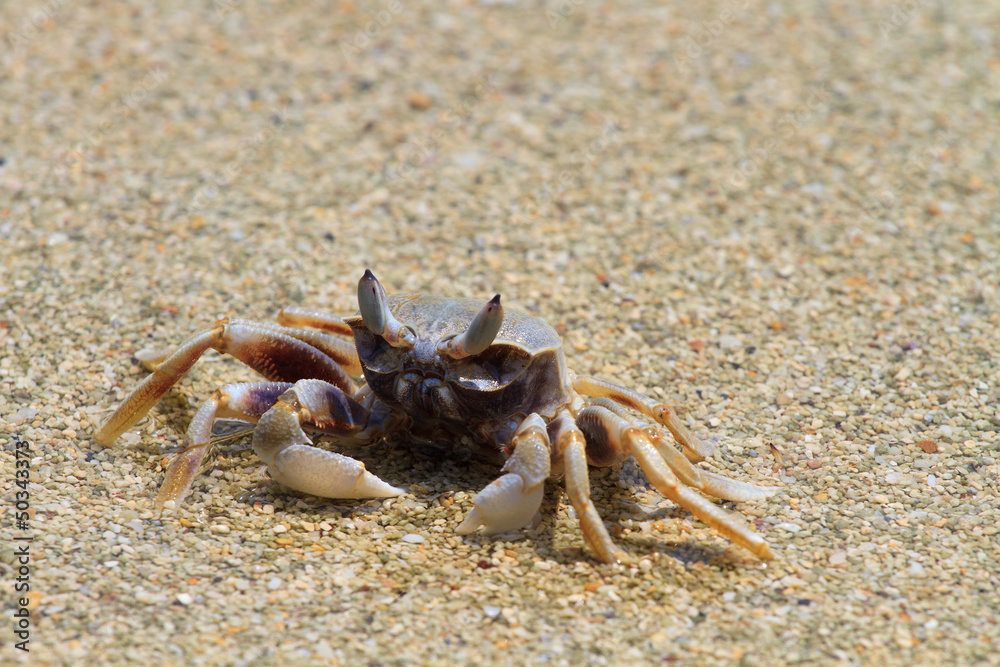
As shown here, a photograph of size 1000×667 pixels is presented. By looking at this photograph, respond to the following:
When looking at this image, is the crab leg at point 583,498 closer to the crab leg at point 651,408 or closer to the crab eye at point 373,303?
the crab leg at point 651,408

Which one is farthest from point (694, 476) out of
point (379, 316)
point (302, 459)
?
point (302, 459)

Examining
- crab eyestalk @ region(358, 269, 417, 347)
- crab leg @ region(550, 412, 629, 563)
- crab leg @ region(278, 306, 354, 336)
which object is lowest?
crab leg @ region(550, 412, 629, 563)

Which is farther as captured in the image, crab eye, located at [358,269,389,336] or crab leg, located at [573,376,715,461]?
crab leg, located at [573,376,715,461]

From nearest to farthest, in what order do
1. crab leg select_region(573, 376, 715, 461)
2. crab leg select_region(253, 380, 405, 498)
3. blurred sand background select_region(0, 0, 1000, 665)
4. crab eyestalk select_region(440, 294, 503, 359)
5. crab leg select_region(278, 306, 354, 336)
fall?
blurred sand background select_region(0, 0, 1000, 665) < crab eyestalk select_region(440, 294, 503, 359) < crab leg select_region(253, 380, 405, 498) < crab leg select_region(573, 376, 715, 461) < crab leg select_region(278, 306, 354, 336)

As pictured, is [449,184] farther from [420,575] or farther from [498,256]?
[420,575]

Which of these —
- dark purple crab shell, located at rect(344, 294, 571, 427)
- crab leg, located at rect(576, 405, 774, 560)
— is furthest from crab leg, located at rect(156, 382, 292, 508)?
crab leg, located at rect(576, 405, 774, 560)

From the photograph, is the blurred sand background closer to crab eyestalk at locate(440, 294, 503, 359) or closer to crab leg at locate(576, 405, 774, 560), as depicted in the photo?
crab leg at locate(576, 405, 774, 560)
